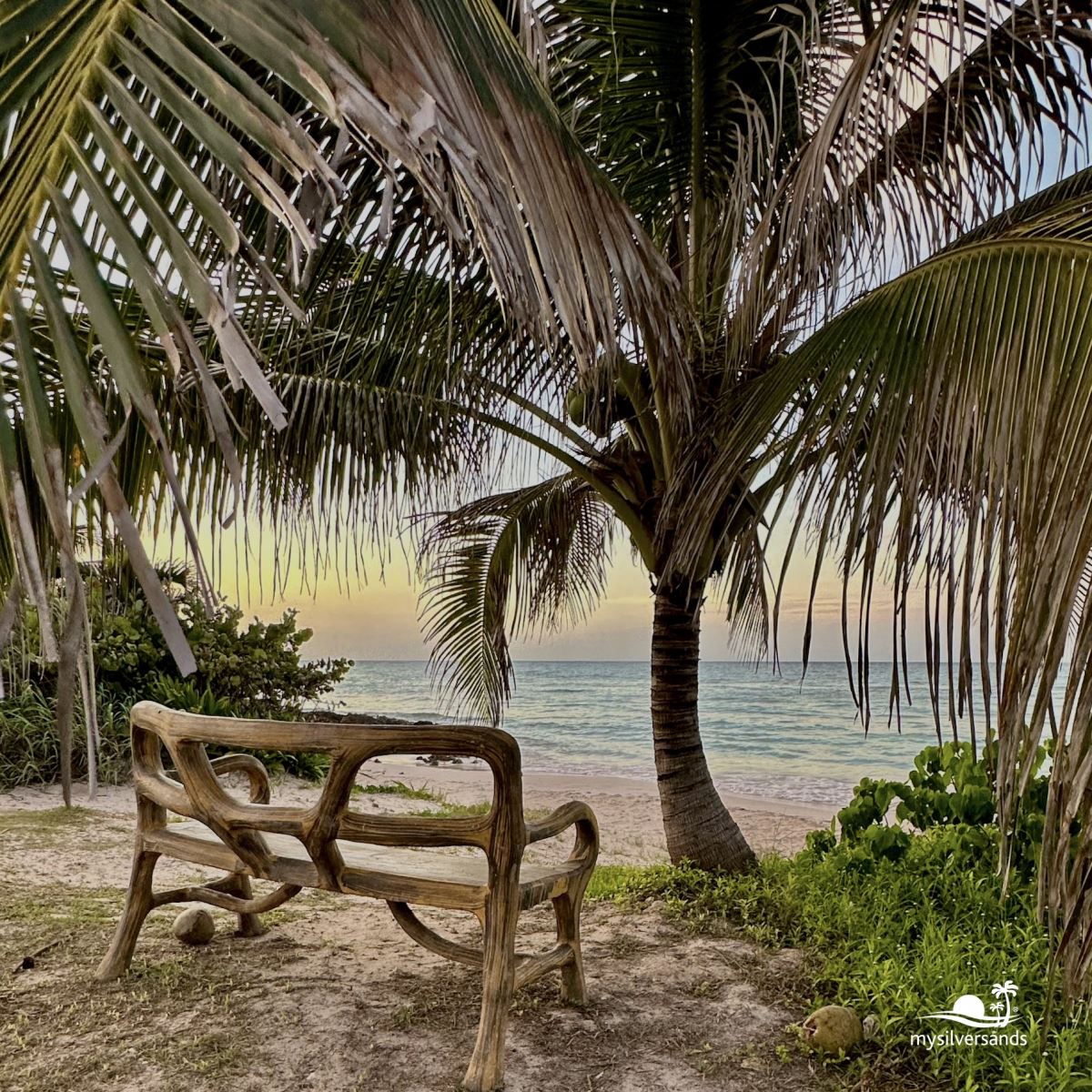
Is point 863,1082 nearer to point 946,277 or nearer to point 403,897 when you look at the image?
point 403,897

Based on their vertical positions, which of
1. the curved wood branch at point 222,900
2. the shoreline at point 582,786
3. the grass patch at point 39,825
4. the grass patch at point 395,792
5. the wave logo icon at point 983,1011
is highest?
the curved wood branch at point 222,900

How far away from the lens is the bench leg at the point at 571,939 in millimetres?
2686

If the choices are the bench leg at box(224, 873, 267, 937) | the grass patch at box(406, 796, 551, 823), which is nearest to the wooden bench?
the bench leg at box(224, 873, 267, 937)

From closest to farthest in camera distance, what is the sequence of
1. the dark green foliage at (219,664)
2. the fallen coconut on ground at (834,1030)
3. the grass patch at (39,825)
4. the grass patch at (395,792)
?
the fallen coconut on ground at (834,1030)
the grass patch at (39,825)
the dark green foliage at (219,664)
the grass patch at (395,792)

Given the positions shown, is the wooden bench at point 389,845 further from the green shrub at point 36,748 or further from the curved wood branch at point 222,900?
the green shrub at point 36,748

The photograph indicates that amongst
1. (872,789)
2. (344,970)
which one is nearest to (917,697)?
(872,789)

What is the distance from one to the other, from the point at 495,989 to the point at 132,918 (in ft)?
4.29

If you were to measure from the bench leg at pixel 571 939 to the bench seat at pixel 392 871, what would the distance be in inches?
2.4

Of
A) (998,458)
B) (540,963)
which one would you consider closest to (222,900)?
(540,963)

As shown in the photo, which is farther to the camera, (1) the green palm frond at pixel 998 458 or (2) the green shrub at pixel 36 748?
(2) the green shrub at pixel 36 748

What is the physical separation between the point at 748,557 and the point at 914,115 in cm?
168

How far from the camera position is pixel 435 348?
12.5ft

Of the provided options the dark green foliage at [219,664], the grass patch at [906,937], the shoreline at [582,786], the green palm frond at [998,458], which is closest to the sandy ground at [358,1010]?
the grass patch at [906,937]

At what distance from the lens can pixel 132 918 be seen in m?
2.92
